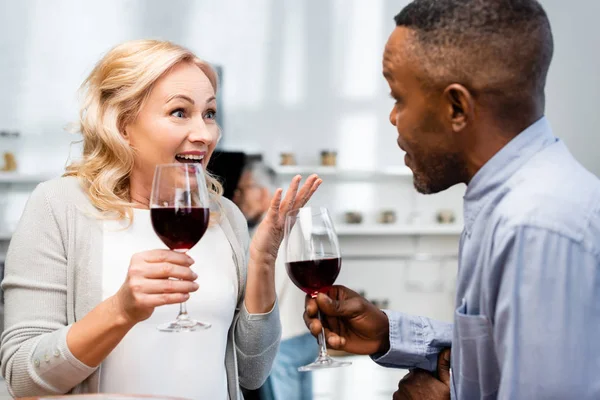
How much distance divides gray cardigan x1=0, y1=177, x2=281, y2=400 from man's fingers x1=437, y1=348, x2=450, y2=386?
416 millimetres

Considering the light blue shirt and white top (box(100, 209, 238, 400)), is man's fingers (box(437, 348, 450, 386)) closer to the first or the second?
the light blue shirt

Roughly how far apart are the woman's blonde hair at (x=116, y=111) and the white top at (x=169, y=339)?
0.29ft

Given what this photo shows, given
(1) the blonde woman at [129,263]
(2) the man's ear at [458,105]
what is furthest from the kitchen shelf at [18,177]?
(2) the man's ear at [458,105]

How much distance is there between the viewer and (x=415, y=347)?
1.57 meters

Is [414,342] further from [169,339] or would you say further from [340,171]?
[340,171]

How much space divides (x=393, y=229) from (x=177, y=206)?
435 cm

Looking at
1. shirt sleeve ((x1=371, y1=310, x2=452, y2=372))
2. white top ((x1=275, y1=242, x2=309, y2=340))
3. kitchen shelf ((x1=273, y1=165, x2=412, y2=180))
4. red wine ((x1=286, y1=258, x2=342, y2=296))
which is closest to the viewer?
red wine ((x1=286, y1=258, x2=342, y2=296))

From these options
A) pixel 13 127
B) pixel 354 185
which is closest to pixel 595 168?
pixel 354 185

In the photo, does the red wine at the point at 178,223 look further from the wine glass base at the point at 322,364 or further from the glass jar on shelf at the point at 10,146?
the glass jar on shelf at the point at 10,146

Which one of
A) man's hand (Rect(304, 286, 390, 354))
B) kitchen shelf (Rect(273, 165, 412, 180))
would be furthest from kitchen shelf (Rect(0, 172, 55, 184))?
man's hand (Rect(304, 286, 390, 354))

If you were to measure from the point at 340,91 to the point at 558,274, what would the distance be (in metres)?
4.80

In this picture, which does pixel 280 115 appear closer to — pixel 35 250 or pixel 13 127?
pixel 13 127

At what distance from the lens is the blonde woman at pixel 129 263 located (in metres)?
1.47

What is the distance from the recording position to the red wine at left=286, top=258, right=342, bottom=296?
137 centimetres
